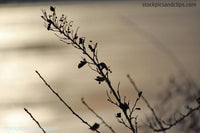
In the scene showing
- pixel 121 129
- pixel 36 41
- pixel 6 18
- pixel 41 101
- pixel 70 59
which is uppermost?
pixel 6 18

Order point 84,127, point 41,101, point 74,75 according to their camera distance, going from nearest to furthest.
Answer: point 84,127 < point 41,101 < point 74,75

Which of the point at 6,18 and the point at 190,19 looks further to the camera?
the point at 6,18

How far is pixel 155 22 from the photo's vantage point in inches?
216

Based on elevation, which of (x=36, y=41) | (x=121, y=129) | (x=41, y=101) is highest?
(x=36, y=41)

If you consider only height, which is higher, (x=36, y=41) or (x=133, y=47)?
→ (x=36, y=41)

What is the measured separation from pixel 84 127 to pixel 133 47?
87.6 inches

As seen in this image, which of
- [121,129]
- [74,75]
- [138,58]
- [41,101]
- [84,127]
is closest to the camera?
[121,129]

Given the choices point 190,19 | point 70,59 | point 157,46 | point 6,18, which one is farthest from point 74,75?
point 6,18

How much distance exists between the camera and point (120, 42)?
16.6 ft

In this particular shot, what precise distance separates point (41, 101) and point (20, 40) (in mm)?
1969

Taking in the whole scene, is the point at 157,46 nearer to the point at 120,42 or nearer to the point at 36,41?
the point at 120,42

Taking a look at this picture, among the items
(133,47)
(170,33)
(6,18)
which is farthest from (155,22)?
(6,18)

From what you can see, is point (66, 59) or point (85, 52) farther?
point (66, 59)

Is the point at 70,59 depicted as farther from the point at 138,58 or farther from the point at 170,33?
the point at 170,33
